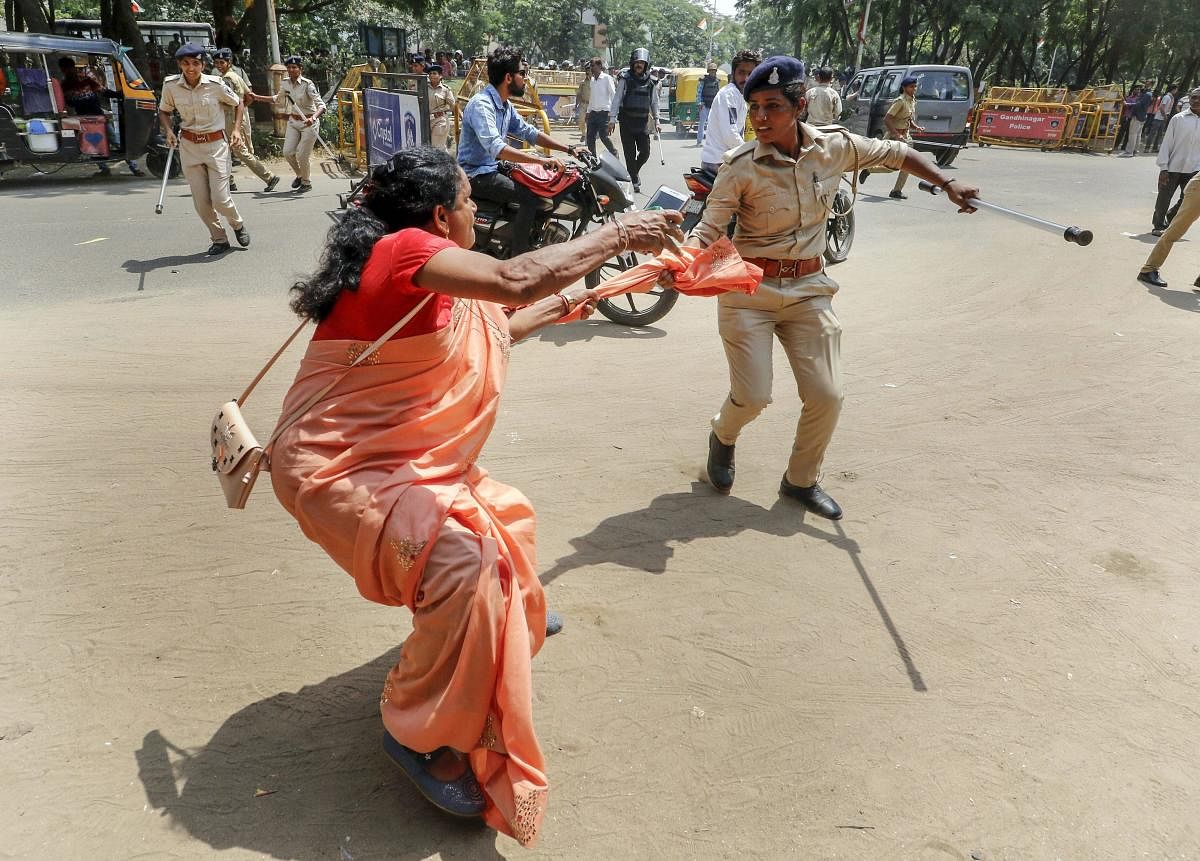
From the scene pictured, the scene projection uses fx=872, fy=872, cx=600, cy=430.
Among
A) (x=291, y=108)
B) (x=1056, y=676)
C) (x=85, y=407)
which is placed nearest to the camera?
(x=1056, y=676)

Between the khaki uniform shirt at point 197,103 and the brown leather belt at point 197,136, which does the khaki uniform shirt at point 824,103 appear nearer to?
the khaki uniform shirt at point 197,103

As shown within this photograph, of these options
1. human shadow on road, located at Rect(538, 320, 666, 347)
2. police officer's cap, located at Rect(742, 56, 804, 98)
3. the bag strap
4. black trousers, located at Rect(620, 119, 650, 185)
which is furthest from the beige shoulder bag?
black trousers, located at Rect(620, 119, 650, 185)

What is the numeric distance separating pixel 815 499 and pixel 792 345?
743 millimetres

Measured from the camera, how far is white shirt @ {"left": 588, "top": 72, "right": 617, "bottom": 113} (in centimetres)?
1438

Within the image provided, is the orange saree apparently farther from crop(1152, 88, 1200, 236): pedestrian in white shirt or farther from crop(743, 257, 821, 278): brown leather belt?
crop(1152, 88, 1200, 236): pedestrian in white shirt

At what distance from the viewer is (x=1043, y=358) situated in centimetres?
635

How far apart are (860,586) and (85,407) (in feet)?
14.2

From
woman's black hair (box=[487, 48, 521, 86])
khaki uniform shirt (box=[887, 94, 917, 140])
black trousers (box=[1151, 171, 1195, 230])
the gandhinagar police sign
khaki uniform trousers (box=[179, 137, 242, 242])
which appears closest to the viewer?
woman's black hair (box=[487, 48, 521, 86])

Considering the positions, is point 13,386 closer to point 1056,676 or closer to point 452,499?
point 452,499

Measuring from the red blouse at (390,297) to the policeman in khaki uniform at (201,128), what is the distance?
715cm

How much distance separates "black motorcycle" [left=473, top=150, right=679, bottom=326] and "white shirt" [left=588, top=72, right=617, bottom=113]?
8.23m

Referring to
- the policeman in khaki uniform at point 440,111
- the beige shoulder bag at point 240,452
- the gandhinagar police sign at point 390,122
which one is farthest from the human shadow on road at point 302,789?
the policeman in khaki uniform at point 440,111

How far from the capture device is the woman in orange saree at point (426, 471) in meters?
2.12

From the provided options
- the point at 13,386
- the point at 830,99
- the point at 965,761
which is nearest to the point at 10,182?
the point at 13,386
